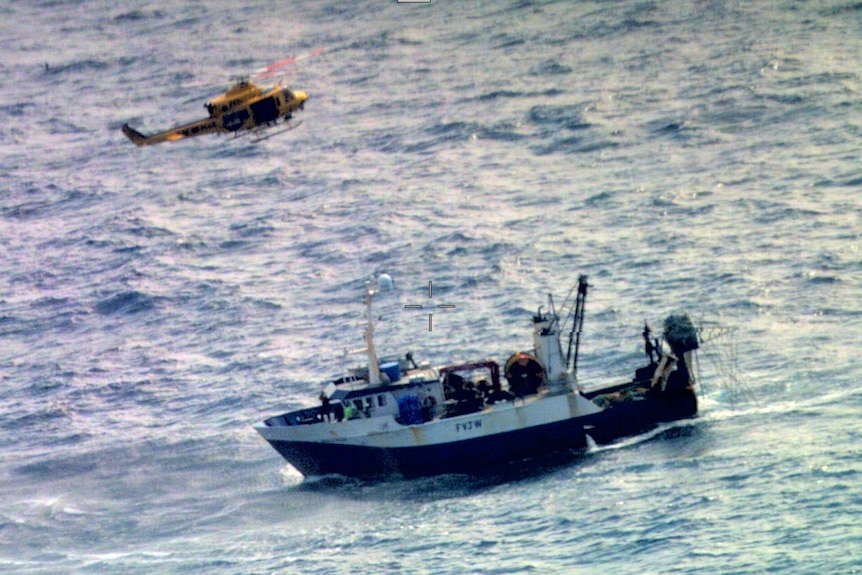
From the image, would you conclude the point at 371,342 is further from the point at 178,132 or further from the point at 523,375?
the point at 178,132

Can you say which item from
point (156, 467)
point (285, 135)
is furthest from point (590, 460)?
point (285, 135)

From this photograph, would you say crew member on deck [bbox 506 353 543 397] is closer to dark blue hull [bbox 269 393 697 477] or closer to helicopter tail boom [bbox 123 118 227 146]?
dark blue hull [bbox 269 393 697 477]

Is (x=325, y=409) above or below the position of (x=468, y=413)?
above

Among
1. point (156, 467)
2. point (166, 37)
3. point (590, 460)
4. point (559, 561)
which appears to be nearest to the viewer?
point (559, 561)

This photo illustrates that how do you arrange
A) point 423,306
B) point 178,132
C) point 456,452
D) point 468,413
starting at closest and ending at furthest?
1. point 456,452
2. point 468,413
3. point 178,132
4. point 423,306

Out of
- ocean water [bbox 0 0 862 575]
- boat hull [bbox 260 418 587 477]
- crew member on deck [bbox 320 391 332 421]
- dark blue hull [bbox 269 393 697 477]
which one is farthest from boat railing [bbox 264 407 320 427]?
ocean water [bbox 0 0 862 575]

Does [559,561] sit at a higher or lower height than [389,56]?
lower

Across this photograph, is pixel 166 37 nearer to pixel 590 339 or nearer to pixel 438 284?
pixel 438 284

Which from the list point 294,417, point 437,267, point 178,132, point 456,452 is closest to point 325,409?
point 294,417
